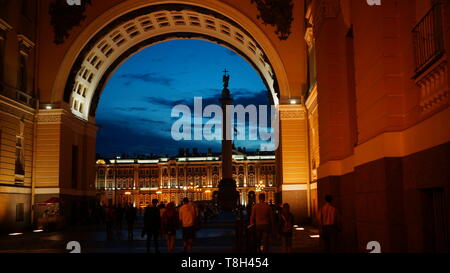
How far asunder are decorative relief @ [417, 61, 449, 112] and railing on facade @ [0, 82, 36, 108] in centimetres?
2731

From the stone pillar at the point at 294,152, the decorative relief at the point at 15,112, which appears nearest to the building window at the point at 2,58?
the decorative relief at the point at 15,112

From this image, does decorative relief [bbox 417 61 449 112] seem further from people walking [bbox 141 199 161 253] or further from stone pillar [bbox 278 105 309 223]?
stone pillar [bbox 278 105 309 223]

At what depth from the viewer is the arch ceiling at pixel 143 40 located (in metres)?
37.8

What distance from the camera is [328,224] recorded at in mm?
13062

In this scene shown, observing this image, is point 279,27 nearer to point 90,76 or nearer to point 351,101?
point 90,76

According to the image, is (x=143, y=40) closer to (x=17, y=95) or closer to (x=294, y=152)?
(x=17, y=95)

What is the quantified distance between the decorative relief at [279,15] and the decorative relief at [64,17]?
40.7 feet

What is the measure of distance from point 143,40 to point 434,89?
120 feet

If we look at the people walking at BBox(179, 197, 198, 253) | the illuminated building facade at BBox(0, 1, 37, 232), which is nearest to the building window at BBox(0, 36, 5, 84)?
the illuminated building facade at BBox(0, 1, 37, 232)

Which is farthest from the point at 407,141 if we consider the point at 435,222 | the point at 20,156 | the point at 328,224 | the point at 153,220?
the point at 20,156

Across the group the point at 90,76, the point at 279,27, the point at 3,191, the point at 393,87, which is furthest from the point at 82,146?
the point at 393,87

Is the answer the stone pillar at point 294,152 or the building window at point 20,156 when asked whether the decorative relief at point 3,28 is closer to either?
the building window at point 20,156

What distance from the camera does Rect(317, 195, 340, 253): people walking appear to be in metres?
13.0

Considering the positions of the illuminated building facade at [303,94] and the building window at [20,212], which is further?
the building window at [20,212]
